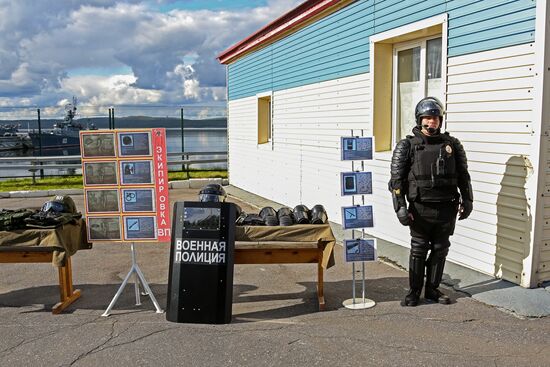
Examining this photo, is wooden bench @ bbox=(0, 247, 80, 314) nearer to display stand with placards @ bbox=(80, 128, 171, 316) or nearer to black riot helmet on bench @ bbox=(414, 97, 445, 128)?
display stand with placards @ bbox=(80, 128, 171, 316)

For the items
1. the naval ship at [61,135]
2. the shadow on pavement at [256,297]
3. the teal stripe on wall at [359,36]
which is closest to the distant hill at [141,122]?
the naval ship at [61,135]

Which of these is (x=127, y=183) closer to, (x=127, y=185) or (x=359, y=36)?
(x=127, y=185)

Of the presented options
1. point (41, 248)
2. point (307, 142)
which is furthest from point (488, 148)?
point (307, 142)

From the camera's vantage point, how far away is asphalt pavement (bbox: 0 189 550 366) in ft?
A: 14.1

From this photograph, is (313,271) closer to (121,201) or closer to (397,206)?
(397,206)

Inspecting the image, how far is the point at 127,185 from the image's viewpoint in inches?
219

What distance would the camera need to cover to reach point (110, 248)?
28.6 ft

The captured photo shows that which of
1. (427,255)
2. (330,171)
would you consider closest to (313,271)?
(427,255)

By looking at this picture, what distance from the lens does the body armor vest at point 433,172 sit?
523cm

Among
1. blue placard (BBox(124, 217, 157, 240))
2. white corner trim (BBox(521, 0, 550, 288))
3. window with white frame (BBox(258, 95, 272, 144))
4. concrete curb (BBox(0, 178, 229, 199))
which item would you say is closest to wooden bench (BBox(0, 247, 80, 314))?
blue placard (BBox(124, 217, 157, 240))

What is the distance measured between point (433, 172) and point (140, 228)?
303 centimetres

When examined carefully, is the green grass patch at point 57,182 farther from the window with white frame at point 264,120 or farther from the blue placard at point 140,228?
the blue placard at point 140,228

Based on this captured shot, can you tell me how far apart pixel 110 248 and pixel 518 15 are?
6.70m

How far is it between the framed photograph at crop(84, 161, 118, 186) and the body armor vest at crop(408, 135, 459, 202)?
3.05 m
